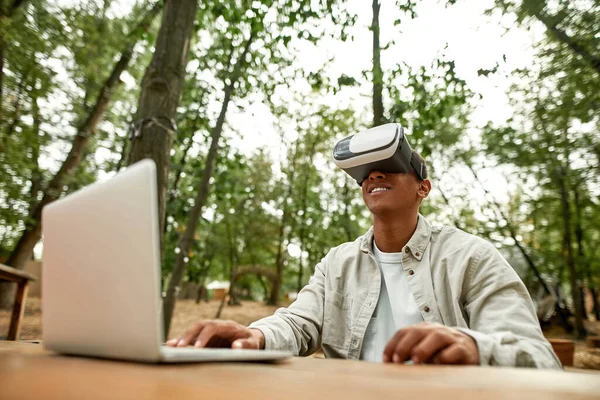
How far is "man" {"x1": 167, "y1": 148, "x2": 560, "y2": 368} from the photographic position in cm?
123

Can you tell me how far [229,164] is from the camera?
623cm

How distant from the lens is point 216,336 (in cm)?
121

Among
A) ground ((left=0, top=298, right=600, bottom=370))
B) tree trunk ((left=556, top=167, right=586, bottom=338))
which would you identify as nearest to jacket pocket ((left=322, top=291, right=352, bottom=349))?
ground ((left=0, top=298, right=600, bottom=370))

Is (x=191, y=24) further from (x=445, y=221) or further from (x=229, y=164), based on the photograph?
(x=445, y=221)

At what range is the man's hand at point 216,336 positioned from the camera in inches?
46.6

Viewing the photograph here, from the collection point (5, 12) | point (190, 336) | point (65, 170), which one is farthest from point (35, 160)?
point (190, 336)

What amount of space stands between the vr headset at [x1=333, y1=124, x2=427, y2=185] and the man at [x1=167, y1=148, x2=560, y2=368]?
55mm

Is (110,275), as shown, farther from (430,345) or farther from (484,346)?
(484,346)

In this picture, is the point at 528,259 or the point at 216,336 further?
the point at 528,259

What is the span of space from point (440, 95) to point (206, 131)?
Answer: 3.99m

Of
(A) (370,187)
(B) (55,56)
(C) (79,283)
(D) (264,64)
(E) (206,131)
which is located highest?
(B) (55,56)

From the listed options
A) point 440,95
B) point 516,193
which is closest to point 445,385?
point 440,95

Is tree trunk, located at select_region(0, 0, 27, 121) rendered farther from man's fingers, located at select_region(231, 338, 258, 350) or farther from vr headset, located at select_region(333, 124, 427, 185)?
man's fingers, located at select_region(231, 338, 258, 350)

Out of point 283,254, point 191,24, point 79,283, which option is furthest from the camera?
point 283,254
